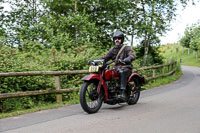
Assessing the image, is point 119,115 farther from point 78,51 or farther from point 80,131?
point 78,51

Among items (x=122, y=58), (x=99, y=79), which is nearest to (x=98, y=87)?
(x=99, y=79)

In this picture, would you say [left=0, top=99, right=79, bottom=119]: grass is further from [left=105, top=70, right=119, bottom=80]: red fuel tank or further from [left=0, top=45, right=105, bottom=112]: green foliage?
[left=105, top=70, right=119, bottom=80]: red fuel tank

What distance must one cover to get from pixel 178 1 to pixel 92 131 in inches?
704

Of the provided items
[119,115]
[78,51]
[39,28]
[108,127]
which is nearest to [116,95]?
[119,115]

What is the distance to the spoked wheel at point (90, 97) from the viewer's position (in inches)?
235

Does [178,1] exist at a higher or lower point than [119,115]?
higher

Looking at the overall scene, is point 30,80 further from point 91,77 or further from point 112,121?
point 112,121

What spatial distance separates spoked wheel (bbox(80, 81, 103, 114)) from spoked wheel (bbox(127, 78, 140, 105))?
3.92 ft

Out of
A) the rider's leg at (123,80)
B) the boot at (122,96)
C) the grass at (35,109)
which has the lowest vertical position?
the grass at (35,109)

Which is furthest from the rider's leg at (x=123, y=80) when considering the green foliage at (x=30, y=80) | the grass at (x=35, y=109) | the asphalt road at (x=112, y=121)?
the green foliage at (x=30, y=80)

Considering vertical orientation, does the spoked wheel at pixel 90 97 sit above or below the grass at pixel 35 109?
above

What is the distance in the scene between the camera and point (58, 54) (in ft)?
34.8

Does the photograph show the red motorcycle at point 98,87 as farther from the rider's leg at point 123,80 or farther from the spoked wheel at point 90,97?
the rider's leg at point 123,80

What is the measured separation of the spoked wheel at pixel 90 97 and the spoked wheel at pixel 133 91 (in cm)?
119
